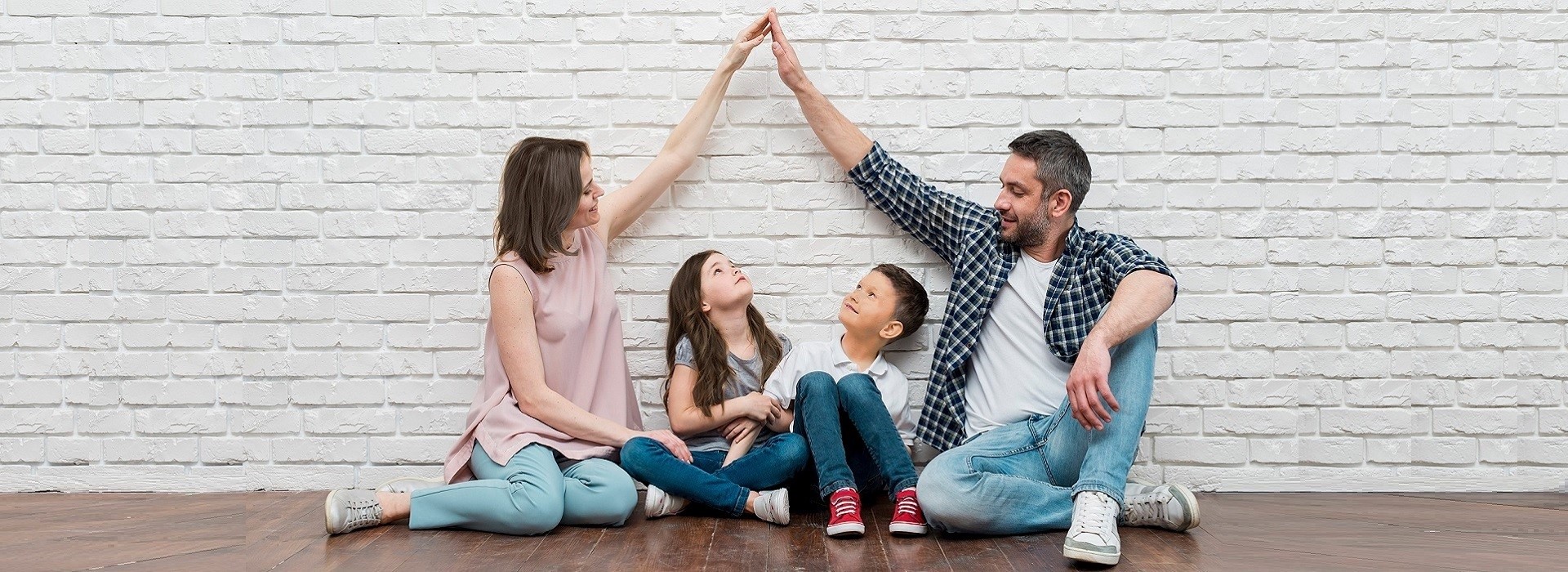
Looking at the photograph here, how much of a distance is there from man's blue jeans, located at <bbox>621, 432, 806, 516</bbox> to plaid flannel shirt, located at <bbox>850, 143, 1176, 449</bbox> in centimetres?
42

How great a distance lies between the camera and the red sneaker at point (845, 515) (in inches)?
96.8

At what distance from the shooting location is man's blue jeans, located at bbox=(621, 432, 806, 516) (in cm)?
264

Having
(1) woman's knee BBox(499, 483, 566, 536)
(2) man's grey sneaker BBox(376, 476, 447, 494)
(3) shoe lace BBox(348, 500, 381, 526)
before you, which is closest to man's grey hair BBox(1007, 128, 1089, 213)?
(1) woman's knee BBox(499, 483, 566, 536)

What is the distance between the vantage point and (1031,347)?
2799 millimetres

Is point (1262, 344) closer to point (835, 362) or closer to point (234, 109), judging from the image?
point (835, 362)

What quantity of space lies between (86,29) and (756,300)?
2.07 meters

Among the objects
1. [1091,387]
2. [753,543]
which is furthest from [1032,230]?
[753,543]

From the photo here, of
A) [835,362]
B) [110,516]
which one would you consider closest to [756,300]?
[835,362]

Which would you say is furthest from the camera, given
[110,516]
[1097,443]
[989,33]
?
[989,33]

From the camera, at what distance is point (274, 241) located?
3053 mm

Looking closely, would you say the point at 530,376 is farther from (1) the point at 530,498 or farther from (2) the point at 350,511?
(2) the point at 350,511

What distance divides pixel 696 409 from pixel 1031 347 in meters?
0.91

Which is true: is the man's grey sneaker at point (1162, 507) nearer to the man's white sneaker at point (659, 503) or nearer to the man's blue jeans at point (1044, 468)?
the man's blue jeans at point (1044, 468)

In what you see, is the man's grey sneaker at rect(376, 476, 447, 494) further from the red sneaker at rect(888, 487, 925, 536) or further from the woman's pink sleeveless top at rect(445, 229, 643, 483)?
the red sneaker at rect(888, 487, 925, 536)
